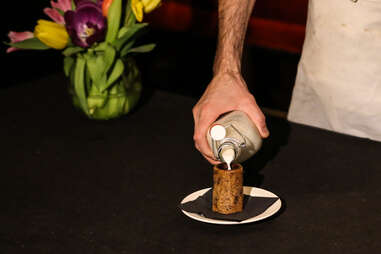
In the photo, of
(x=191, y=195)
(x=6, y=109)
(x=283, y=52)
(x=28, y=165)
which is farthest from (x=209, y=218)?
(x=283, y=52)

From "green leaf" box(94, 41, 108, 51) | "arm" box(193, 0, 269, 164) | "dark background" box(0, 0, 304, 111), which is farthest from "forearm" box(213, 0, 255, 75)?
"dark background" box(0, 0, 304, 111)

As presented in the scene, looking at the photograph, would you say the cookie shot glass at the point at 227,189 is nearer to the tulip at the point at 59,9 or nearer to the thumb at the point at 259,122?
the thumb at the point at 259,122

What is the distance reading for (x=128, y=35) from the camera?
1369 mm

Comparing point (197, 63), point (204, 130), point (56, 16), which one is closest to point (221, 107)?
point (204, 130)

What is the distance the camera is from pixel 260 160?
1208mm

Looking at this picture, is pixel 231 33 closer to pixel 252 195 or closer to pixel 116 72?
pixel 116 72

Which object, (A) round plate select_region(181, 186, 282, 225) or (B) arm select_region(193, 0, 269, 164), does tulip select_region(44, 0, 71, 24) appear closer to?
(B) arm select_region(193, 0, 269, 164)

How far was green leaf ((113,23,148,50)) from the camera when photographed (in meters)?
1.34

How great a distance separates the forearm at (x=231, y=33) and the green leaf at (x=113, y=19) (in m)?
A: 0.25

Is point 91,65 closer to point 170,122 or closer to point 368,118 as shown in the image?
point 170,122

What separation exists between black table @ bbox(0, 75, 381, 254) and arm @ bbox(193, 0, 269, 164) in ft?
0.41

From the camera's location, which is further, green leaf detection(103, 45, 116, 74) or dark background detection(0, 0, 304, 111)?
dark background detection(0, 0, 304, 111)

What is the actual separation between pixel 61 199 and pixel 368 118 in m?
0.73

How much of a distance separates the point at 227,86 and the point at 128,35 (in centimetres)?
34
